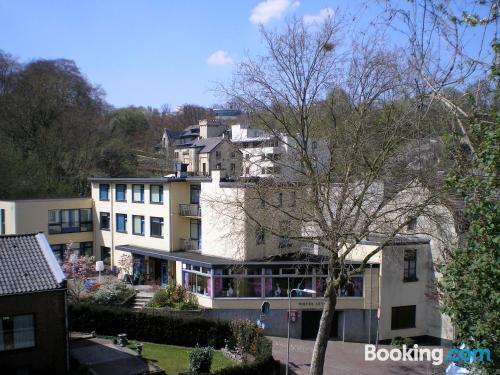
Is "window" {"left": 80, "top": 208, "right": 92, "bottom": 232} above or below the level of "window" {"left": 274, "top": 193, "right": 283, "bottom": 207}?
below

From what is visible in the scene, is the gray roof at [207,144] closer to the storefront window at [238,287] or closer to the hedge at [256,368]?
the storefront window at [238,287]

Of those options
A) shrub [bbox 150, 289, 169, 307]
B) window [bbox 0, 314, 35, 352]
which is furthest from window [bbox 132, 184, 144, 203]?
window [bbox 0, 314, 35, 352]

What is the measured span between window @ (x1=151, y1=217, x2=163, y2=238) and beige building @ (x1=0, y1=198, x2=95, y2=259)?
6746 millimetres

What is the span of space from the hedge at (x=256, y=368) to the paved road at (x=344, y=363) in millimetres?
2892

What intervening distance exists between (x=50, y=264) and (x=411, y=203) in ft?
45.3

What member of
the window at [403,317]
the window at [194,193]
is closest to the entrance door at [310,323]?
the window at [403,317]

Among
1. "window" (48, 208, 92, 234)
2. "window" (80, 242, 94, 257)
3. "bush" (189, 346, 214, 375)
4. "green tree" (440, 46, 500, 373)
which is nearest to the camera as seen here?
"green tree" (440, 46, 500, 373)

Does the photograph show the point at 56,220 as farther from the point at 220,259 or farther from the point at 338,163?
the point at 338,163

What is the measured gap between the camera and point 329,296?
764 inches

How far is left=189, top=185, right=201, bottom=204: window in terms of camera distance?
35094 mm

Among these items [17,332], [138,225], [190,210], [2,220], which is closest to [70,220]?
[2,220]

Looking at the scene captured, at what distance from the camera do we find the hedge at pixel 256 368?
19562mm

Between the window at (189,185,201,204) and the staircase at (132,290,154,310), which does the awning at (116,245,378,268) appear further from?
the window at (189,185,201,204)

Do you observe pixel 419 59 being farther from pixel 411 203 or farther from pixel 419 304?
pixel 419 304
